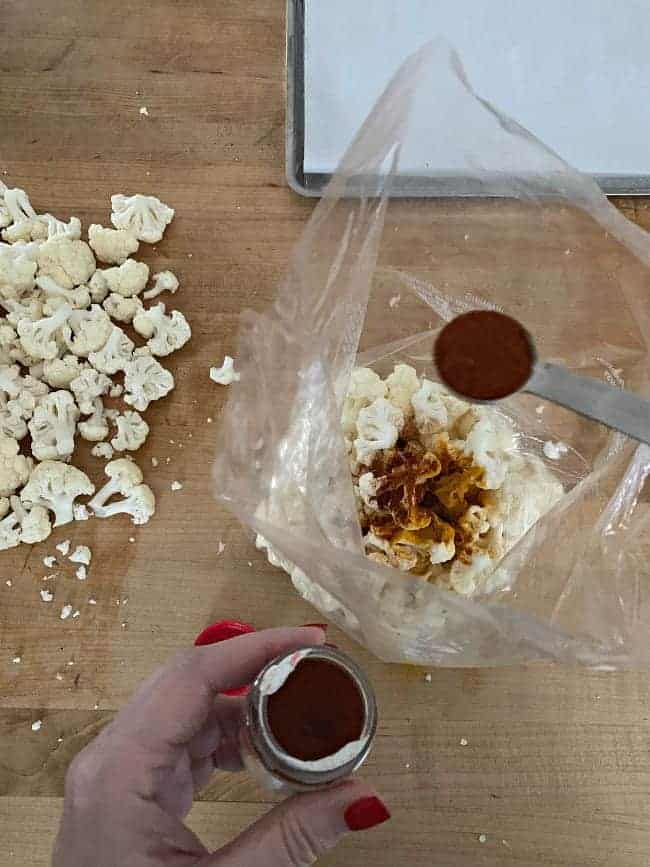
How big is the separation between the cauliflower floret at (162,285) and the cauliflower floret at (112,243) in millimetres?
37

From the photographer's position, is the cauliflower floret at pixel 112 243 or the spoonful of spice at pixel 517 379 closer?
the spoonful of spice at pixel 517 379

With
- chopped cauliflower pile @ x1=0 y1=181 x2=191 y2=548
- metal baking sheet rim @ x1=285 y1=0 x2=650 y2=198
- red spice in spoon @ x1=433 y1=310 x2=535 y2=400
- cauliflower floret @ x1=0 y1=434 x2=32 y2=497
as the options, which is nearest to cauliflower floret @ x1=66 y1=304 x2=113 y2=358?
chopped cauliflower pile @ x1=0 y1=181 x2=191 y2=548

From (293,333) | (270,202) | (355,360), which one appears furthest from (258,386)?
(270,202)

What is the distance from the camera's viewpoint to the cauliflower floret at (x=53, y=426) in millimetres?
763

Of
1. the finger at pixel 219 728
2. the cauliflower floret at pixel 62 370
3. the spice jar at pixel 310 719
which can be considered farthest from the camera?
the cauliflower floret at pixel 62 370

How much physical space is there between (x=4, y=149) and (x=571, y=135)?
612 mm

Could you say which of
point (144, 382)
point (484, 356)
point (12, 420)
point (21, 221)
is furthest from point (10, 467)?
point (484, 356)

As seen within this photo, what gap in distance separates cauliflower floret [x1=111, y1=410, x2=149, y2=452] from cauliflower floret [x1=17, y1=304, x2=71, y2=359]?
94 millimetres

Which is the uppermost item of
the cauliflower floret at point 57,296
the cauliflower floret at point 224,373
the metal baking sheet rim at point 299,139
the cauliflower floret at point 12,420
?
the metal baking sheet rim at point 299,139

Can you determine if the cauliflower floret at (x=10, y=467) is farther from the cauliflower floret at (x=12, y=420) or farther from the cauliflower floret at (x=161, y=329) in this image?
the cauliflower floret at (x=161, y=329)

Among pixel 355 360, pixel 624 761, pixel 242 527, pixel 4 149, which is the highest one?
pixel 4 149

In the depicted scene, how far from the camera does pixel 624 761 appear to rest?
2.43ft

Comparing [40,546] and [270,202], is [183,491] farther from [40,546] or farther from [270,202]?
[270,202]

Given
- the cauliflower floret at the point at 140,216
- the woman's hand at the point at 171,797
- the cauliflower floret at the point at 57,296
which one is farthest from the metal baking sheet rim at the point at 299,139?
the woman's hand at the point at 171,797
